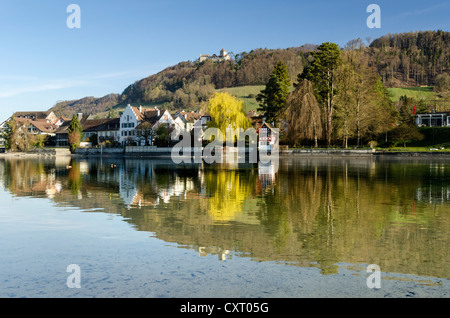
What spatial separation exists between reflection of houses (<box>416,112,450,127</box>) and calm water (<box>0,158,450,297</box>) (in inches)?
3342

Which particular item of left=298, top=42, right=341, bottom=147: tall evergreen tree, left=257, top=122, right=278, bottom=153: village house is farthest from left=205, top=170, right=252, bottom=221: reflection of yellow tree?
left=257, top=122, right=278, bottom=153: village house

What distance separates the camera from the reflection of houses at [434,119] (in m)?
94.0

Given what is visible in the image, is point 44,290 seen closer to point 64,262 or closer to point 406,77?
point 64,262

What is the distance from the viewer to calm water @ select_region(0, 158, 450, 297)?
715 cm

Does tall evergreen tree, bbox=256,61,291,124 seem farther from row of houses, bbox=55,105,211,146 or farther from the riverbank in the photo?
row of houses, bbox=55,105,211,146

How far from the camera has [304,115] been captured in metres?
68.7

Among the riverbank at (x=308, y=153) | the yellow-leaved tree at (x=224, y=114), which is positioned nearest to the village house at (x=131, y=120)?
the riverbank at (x=308, y=153)

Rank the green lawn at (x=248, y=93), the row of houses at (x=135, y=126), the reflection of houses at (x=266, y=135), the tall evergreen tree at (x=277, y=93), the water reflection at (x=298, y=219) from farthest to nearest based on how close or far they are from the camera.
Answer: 1. the green lawn at (x=248, y=93)
2. the row of houses at (x=135, y=126)
3. the reflection of houses at (x=266, y=135)
4. the tall evergreen tree at (x=277, y=93)
5. the water reflection at (x=298, y=219)

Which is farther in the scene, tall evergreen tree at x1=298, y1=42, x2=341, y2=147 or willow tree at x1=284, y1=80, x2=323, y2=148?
tall evergreen tree at x1=298, y1=42, x2=341, y2=147

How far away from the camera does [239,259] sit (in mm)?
8719

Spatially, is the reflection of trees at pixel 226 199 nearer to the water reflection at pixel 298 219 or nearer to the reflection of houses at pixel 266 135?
the water reflection at pixel 298 219

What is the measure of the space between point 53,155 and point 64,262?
98163 mm

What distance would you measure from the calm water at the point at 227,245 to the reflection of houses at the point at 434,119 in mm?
84890

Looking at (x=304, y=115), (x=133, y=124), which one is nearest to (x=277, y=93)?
(x=304, y=115)
